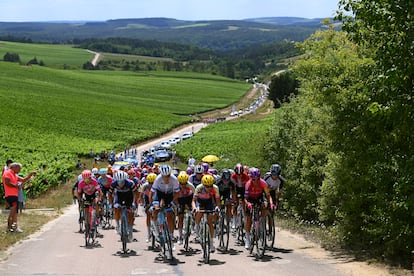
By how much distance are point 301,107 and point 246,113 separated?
Answer: 98359 millimetres

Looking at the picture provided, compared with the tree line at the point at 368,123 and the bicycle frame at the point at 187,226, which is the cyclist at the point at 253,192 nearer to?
the bicycle frame at the point at 187,226

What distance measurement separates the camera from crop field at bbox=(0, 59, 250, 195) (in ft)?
212

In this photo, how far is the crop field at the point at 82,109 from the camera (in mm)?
→ 64562

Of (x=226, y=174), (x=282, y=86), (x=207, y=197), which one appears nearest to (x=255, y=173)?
(x=207, y=197)

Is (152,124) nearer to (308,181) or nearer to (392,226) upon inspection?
(308,181)

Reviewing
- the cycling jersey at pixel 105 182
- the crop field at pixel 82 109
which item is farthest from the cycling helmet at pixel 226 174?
the crop field at pixel 82 109

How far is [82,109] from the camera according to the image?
99250 mm

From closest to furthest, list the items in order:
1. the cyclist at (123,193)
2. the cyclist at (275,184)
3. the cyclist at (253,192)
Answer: the cyclist at (253,192) < the cyclist at (123,193) < the cyclist at (275,184)

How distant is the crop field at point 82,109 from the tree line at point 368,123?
27.3 metres

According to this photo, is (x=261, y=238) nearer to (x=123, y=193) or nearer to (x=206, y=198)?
(x=206, y=198)

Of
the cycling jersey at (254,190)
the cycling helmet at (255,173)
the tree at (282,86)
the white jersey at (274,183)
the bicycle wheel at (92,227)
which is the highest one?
the cycling helmet at (255,173)

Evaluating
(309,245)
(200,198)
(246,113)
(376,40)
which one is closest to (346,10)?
(376,40)

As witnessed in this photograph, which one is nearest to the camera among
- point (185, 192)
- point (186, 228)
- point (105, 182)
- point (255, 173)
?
point (255, 173)

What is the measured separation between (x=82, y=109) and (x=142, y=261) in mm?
88041
